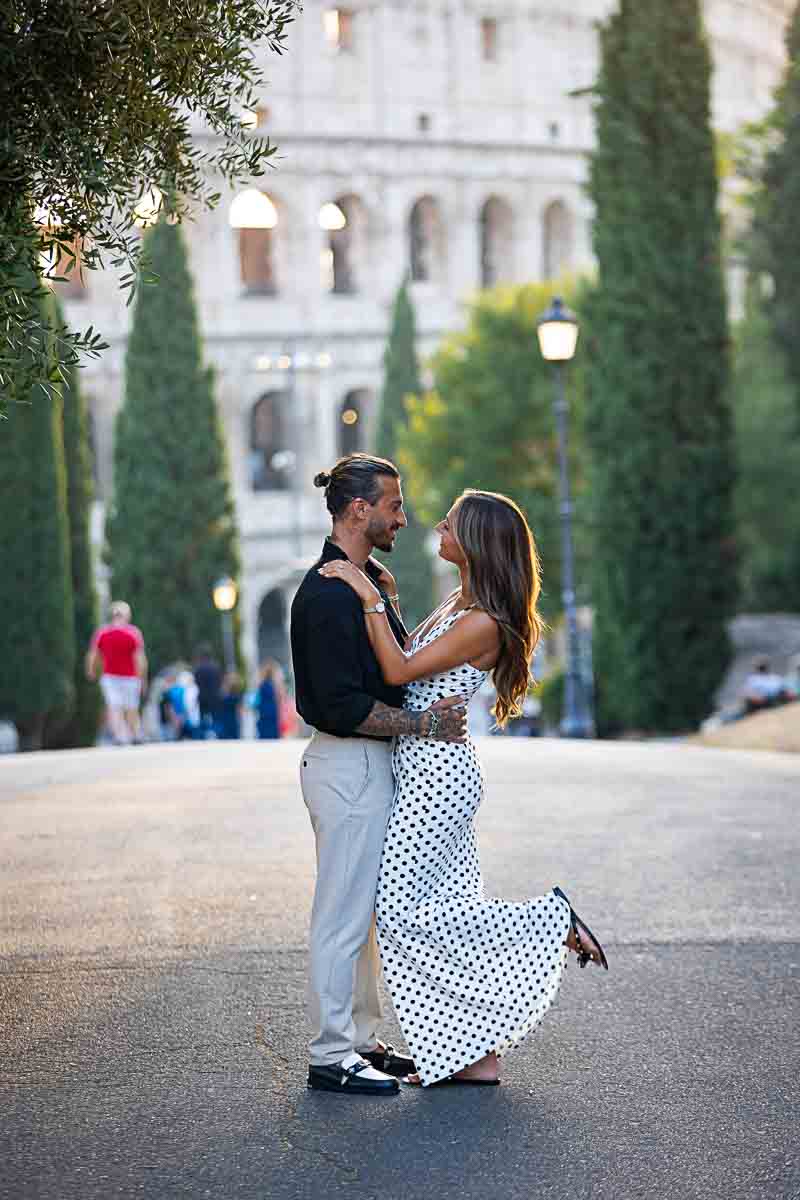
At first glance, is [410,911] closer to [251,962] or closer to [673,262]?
[251,962]

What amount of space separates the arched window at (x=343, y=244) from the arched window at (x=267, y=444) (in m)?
3.92

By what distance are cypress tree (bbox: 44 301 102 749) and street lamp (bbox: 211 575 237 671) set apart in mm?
9133

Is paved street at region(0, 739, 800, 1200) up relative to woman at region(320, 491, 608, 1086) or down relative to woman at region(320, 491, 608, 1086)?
down

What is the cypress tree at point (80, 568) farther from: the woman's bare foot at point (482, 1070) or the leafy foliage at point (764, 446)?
the woman's bare foot at point (482, 1070)

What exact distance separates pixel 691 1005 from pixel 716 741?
14.6m

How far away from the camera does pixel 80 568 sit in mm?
33156

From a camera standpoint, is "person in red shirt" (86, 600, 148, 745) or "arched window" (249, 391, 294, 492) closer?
"person in red shirt" (86, 600, 148, 745)

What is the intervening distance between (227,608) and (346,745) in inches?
1476

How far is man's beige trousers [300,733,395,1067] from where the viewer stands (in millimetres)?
6141

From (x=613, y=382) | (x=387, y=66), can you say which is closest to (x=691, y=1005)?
(x=613, y=382)

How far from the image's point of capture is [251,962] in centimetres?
800

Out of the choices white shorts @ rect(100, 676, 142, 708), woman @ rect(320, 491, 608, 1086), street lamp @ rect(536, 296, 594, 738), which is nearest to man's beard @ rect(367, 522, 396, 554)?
woman @ rect(320, 491, 608, 1086)

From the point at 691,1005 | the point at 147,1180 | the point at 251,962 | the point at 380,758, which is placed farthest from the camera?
the point at 251,962

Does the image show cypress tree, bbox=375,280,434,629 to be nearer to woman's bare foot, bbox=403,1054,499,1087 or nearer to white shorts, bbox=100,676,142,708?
white shorts, bbox=100,676,142,708
